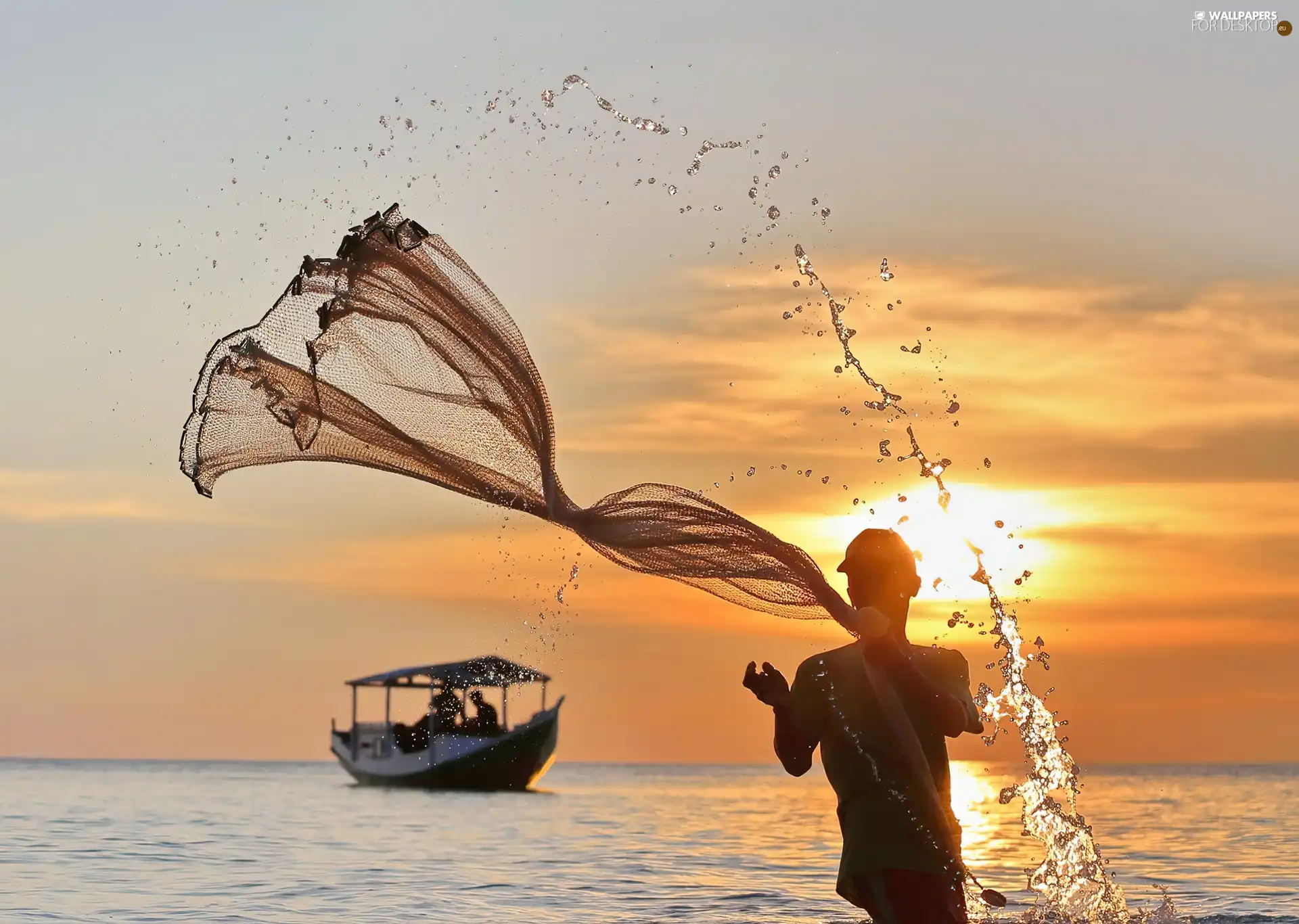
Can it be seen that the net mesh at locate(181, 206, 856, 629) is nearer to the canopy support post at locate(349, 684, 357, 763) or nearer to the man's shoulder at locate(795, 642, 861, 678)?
the man's shoulder at locate(795, 642, 861, 678)

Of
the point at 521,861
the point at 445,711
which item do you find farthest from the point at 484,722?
the point at 521,861

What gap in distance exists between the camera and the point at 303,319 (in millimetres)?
7059

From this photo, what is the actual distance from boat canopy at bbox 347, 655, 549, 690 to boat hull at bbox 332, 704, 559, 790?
23.8 feet

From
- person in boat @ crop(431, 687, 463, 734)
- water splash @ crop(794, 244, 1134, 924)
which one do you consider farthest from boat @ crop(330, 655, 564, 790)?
water splash @ crop(794, 244, 1134, 924)

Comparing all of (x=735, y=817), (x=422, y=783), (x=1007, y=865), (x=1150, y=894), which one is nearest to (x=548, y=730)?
(x=422, y=783)

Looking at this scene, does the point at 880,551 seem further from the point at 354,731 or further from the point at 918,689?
the point at 354,731

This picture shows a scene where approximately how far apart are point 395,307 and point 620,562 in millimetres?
1673

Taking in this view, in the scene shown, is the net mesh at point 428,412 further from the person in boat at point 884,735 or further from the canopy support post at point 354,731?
the canopy support post at point 354,731

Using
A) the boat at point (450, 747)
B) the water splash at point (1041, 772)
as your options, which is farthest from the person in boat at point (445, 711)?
the water splash at point (1041, 772)

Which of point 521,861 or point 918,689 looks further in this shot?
point 521,861

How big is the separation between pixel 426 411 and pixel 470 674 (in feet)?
131

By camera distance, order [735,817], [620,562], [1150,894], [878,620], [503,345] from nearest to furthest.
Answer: [878,620], [620,562], [503,345], [1150,894], [735,817]

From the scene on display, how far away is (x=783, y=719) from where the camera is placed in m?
5.10

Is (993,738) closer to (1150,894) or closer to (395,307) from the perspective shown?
(395,307)
